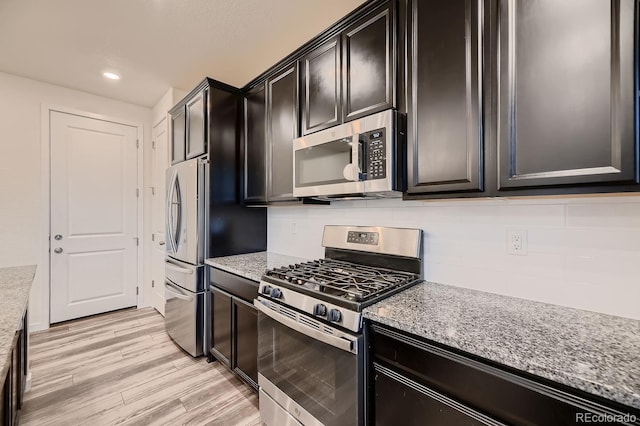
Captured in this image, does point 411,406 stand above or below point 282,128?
below

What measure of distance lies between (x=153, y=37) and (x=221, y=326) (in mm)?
2406

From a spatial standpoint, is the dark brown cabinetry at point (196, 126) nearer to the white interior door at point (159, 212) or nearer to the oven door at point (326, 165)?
the white interior door at point (159, 212)

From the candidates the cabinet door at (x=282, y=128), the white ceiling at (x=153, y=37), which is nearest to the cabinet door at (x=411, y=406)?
the cabinet door at (x=282, y=128)

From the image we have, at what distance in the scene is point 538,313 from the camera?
3.71ft

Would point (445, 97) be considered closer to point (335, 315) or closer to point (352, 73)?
point (352, 73)

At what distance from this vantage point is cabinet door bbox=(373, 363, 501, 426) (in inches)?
35.8

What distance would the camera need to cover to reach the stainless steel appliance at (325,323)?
3.95ft

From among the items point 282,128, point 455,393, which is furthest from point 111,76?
point 455,393

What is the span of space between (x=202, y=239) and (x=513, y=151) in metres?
2.23

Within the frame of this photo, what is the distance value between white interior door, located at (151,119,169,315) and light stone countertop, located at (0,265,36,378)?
1.48 metres

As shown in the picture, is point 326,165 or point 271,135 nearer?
point 326,165

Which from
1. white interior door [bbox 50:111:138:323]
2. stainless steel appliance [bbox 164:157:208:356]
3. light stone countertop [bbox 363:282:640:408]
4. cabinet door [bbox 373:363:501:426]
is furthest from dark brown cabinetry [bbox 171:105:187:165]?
cabinet door [bbox 373:363:501:426]

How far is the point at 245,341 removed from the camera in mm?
1964

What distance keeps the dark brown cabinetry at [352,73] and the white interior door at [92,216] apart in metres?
2.95
